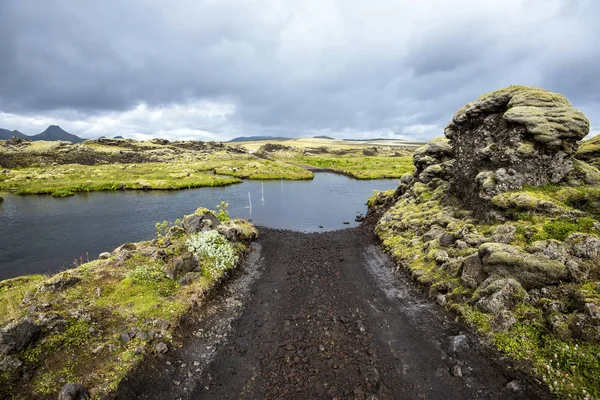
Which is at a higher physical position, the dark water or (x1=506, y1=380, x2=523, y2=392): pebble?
(x1=506, y1=380, x2=523, y2=392): pebble

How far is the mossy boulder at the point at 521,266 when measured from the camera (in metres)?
16.8

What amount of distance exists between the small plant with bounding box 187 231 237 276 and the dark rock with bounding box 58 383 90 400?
11742 mm

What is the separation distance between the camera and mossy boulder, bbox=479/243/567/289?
16781mm

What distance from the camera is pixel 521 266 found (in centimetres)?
1778

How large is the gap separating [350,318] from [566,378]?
34.8ft

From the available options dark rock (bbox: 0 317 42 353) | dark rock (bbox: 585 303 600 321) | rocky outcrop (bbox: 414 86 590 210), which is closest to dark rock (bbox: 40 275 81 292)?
dark rock (bbox: 0 317 42 353)

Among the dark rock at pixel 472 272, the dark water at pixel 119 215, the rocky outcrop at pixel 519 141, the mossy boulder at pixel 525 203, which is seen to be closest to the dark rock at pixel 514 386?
the dark rock at pixel 472 272

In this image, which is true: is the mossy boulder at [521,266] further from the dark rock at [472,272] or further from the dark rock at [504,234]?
the dark rock at [504,234]

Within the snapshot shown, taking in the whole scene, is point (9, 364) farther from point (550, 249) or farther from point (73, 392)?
point (550, 249)

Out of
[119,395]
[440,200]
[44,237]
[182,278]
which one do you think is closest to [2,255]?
[44,237]

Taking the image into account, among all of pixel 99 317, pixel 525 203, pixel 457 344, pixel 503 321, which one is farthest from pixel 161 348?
pixel 525 203

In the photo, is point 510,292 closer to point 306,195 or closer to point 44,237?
point 44,237

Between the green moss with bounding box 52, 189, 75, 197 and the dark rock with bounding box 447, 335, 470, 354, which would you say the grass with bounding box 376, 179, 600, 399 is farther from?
the green moss with bounding box 52, 189, 75, 197

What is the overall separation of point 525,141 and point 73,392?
3693 centimetres
